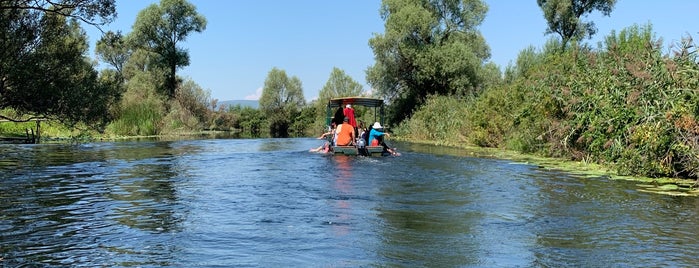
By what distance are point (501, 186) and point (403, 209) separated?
14.0 feet

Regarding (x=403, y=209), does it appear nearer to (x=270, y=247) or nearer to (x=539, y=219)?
(x=539, y=219)

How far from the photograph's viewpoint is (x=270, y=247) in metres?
7.98

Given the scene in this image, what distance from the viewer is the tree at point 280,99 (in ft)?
280

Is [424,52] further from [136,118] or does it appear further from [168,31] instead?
[168,31]

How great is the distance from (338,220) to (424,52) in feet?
121

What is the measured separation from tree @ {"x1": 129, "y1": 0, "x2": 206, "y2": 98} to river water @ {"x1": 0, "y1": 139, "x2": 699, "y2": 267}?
44697mm

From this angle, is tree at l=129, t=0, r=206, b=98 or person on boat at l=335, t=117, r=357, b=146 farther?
tree at l=129, t=0, r=206, b=98

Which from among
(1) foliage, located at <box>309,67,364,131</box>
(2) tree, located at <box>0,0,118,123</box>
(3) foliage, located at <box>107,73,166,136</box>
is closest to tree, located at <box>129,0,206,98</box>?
(3) foliage, located at <box>107,73,166,136</box>

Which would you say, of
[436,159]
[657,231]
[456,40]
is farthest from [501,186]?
[456,40]

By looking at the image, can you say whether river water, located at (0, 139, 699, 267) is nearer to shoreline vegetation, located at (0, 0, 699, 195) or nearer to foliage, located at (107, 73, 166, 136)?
shoreline vegetation, located at (0, 0, 699, 195)

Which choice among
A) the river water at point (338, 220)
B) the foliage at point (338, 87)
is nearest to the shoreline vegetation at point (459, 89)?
the river water at point (338, 220)

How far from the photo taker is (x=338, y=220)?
9.89 metres

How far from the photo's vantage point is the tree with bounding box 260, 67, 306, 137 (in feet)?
280

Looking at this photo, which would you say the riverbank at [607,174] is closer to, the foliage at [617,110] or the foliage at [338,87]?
the foliage at [617,110]
